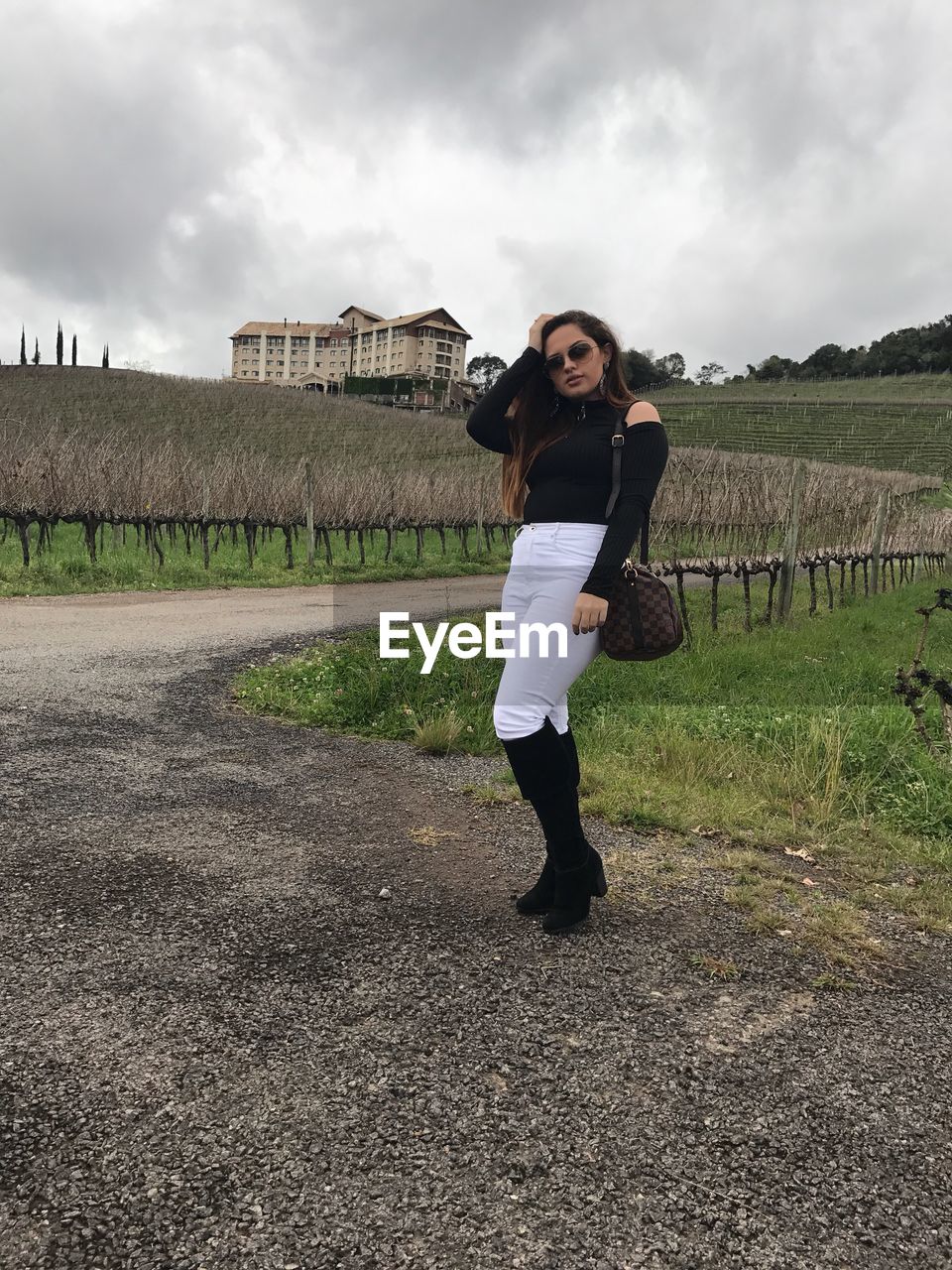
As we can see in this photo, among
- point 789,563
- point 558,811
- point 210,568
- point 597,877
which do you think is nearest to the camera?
point 558,811

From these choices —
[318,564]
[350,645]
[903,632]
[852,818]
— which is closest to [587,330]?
[852,818]

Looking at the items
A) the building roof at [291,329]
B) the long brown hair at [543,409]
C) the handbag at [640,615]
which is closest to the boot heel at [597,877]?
the handbag at [640,615]

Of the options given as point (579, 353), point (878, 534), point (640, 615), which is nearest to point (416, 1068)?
point (640, 615)

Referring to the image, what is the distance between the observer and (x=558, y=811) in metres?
3.21

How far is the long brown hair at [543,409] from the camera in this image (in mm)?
3223

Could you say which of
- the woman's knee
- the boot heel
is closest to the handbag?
the woman's knee

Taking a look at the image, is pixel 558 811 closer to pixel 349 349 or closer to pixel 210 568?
pixel 210 568

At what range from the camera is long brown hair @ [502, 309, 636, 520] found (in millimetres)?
3223

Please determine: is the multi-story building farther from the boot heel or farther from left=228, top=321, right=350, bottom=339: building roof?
the boot heel

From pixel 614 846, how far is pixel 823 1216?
2411mm

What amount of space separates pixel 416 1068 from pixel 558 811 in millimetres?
1100

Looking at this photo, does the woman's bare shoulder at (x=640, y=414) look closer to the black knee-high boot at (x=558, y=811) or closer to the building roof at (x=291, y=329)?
the black knee-high boot at (x=558, y=811)

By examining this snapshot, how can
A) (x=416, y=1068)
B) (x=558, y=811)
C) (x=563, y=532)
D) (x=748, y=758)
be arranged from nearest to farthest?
1. (x=416, y=1068)
2. (x=563, y=532)
3. (x=558, y=811)
4. (x=748, y=758)

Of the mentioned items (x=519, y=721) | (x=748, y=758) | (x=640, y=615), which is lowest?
(x=748, y=758)
